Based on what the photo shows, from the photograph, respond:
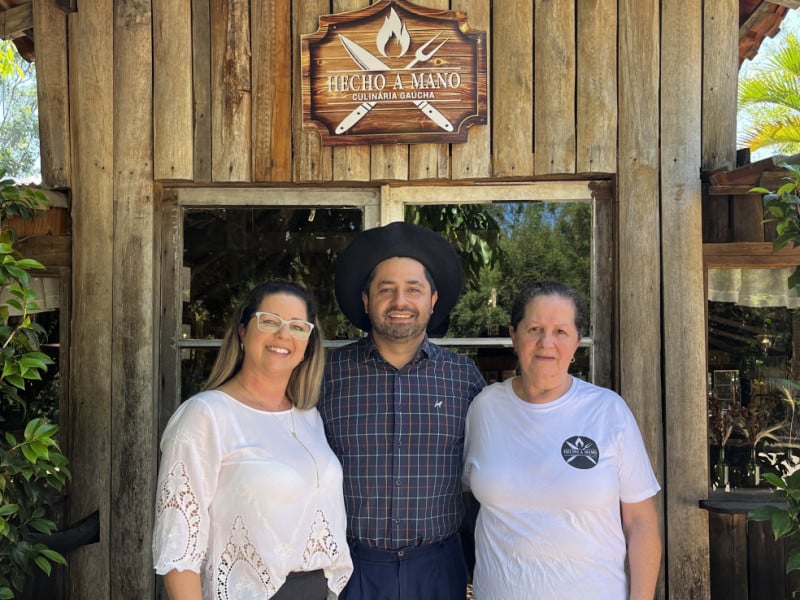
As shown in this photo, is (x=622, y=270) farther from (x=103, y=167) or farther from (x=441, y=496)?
(x=103, y=167)

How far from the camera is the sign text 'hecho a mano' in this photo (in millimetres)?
3424

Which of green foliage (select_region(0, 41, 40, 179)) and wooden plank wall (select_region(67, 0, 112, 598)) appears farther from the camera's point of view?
green foliage (select_region(0, 41, 40, 179))

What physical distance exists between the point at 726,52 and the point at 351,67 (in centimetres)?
155

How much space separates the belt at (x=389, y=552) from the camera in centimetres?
268

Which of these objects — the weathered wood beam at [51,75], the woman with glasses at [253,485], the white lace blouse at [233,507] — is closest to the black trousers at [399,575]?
the woman with glasses at [253,485]

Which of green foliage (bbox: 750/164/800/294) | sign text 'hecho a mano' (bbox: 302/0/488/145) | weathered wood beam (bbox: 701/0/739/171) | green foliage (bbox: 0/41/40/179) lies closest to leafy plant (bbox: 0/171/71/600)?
sign text 'hecho a mano' (bbox: 302/0/488/145)

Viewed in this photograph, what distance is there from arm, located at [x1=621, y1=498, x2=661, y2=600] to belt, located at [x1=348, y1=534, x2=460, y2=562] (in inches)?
24.3

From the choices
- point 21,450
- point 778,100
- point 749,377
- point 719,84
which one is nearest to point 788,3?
point 719,84

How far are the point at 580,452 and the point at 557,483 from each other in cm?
12

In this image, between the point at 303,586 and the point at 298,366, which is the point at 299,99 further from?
the point at 303,586

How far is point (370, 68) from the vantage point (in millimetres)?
3449

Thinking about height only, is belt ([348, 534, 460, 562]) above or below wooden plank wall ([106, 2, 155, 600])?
below

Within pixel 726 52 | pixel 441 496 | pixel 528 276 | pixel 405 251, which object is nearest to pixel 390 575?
pixel 441 496

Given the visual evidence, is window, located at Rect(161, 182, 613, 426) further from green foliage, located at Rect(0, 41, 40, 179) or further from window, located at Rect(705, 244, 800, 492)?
green foliage, located at Rect(0, 41, 40, 179)
